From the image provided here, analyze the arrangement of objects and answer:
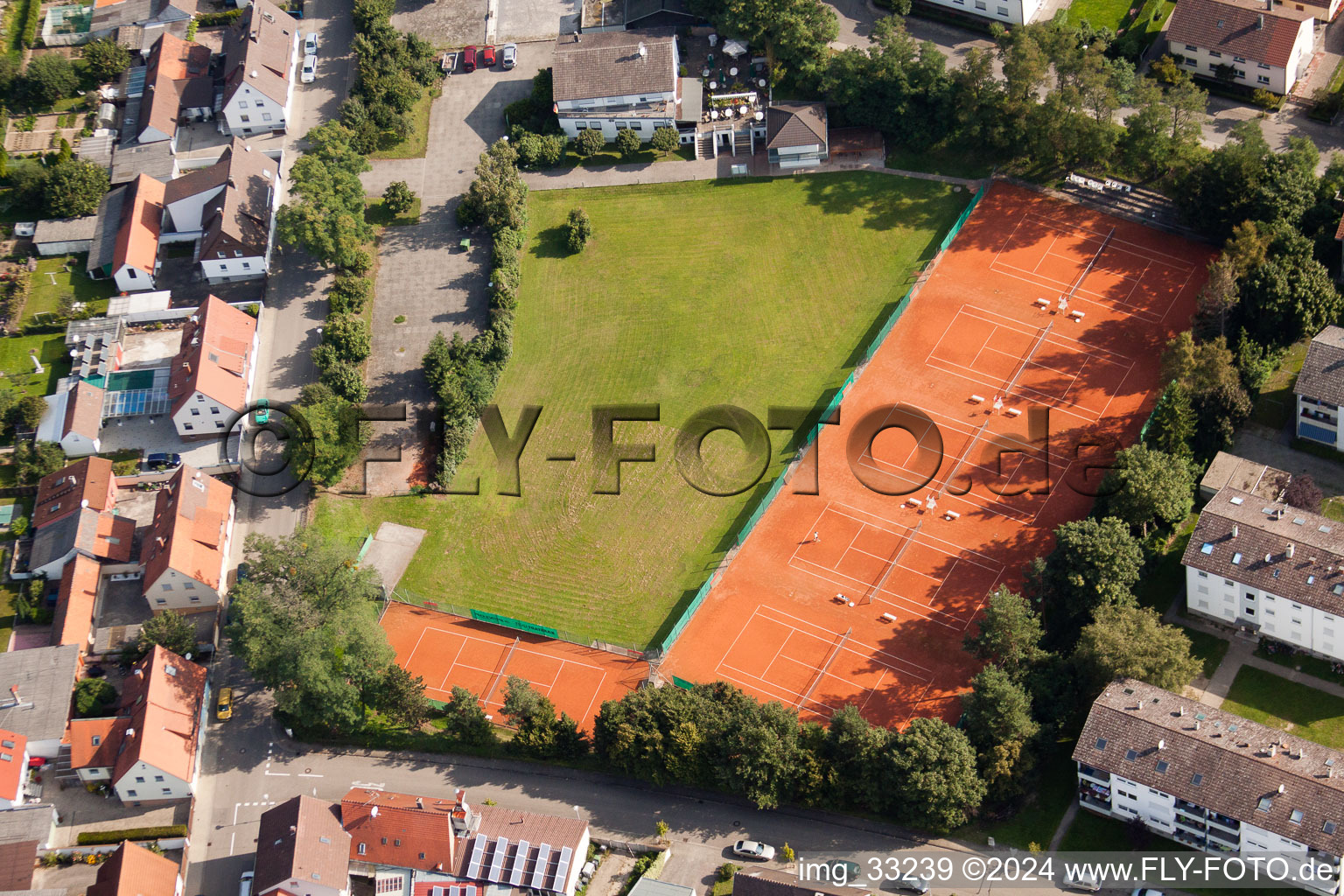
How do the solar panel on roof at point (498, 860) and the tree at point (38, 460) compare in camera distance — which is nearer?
the solar panel on roof at point (498, 860)

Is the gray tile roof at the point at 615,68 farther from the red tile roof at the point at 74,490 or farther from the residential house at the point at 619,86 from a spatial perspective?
the red tile roof at the point at 74,490

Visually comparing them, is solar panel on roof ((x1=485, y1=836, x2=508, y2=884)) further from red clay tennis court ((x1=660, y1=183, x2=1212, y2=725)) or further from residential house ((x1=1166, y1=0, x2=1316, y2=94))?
residential house ((x1=1166, y1=0, x2=1316, y2=94))

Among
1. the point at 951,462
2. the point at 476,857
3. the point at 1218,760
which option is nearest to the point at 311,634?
the point at 476,857

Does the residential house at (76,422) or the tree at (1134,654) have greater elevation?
the tree at (1134,654)

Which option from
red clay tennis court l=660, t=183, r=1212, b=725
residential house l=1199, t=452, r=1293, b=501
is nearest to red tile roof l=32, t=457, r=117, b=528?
red clay tennis court l=660, t=183, r=1212, b=725

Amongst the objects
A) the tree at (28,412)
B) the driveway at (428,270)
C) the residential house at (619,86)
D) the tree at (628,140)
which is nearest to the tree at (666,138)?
the residential house at (619,86)
